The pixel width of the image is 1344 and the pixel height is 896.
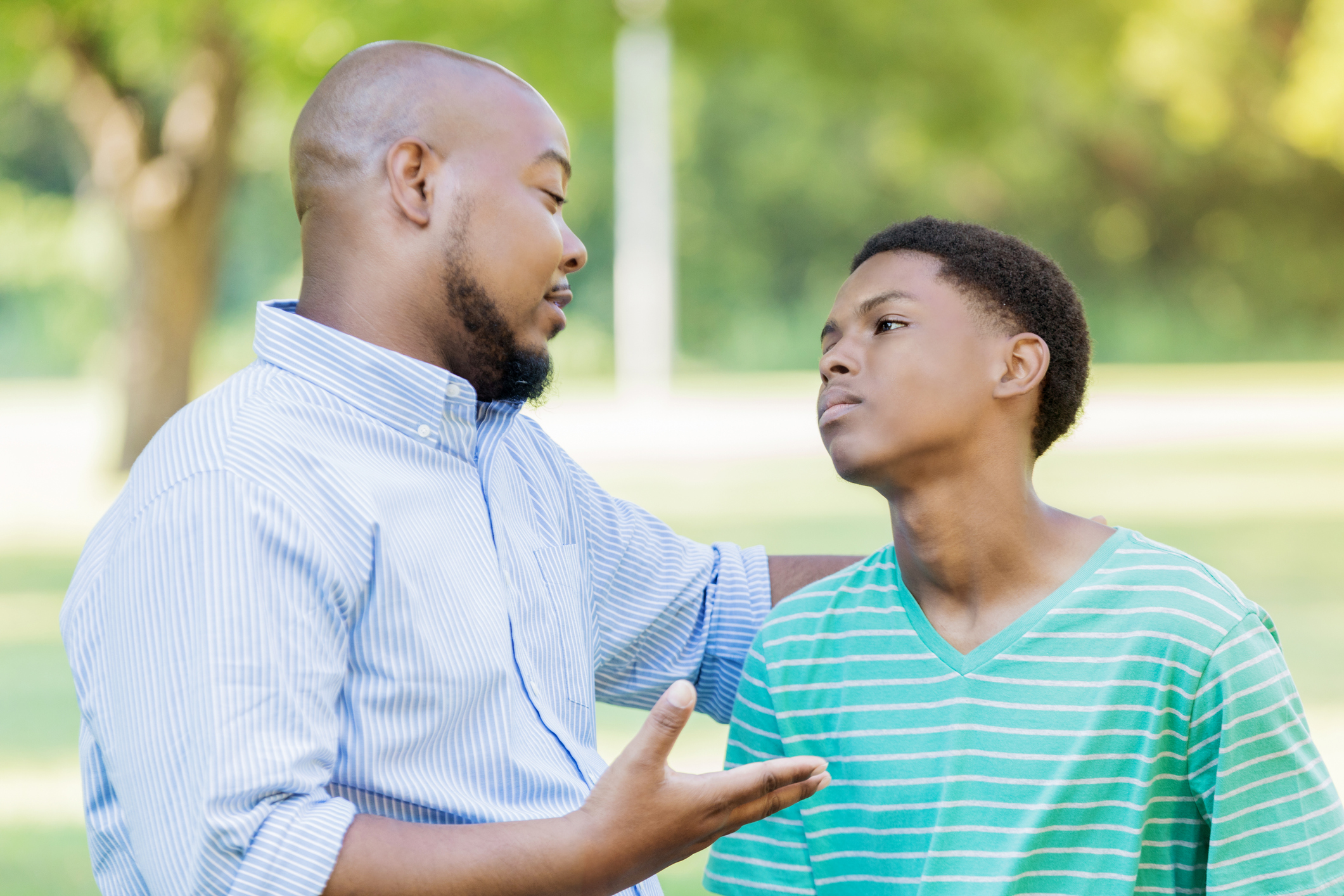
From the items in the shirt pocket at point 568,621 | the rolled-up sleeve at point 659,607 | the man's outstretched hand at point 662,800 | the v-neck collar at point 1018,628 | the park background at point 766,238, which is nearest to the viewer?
the man's outstretched hand at point 662,800

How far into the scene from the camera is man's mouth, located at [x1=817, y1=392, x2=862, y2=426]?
8.07ft

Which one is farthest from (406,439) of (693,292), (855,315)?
(693,292)

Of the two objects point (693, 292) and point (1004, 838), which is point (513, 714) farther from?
point (693, 292)

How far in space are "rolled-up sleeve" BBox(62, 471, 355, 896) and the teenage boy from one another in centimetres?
90

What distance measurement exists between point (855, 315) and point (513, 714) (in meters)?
0.91

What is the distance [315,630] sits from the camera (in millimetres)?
1940

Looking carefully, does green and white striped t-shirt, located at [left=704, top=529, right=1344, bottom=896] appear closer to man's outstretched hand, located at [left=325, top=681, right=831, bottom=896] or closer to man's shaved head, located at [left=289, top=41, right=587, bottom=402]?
man's outstretched hand, located at [left=325, top=681, right=831, bottom=896]

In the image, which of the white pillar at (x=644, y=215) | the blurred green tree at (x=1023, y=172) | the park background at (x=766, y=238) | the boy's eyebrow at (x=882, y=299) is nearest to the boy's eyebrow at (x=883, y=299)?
the boy's eyebrow at (x=882, y=299)

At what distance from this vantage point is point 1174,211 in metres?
37.7

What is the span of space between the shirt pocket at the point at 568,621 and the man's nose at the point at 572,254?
50 cm

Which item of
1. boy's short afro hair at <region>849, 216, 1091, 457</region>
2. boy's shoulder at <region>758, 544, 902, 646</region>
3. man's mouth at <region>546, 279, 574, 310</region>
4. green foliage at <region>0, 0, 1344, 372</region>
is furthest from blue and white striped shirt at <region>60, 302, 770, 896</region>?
green foliage at <region>0, 0, 1344, 372</region>

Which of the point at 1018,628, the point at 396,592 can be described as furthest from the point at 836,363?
the point at 396,592

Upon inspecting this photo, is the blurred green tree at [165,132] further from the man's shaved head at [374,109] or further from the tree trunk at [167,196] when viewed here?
the man's shaved head at [374,109]

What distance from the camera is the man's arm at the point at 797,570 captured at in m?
2.97
